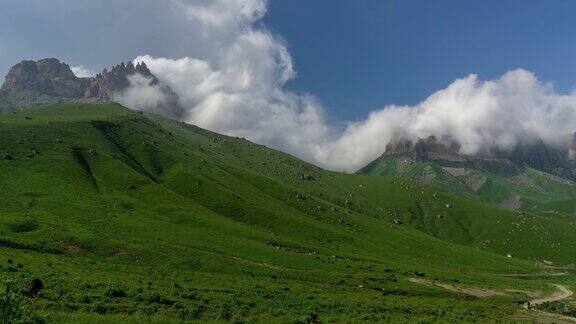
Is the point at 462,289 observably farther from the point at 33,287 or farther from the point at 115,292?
the point at 33,287

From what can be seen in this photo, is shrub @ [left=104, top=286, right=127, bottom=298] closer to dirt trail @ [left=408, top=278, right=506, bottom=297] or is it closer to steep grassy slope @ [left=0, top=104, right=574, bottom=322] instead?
steep grassy slope @ [left=0, top=104, right=574, bottom=322]

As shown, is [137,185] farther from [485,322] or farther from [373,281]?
[485,322]

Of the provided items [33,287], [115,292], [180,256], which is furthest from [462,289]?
[33,287]

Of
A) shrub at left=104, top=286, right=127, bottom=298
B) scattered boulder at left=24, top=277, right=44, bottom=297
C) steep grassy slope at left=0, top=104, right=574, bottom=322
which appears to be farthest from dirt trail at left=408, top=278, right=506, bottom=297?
scattered boulder at left=24, top=277, right=44, bottom=297

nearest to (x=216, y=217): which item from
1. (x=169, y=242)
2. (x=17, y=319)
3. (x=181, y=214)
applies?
(x=181, y=214)

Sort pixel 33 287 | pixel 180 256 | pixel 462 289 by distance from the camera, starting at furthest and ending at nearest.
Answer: pixel 462 289 → pixel 180 256 → pixel 33 287

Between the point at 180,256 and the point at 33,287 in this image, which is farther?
the point at 180,256

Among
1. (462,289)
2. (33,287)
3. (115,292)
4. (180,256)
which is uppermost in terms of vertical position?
(33,287)

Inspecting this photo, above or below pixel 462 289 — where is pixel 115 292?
above

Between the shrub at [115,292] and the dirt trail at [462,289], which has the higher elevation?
the shrub at [115,292]

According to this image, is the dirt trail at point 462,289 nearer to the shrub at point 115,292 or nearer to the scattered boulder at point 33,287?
the shrub at point 115,292

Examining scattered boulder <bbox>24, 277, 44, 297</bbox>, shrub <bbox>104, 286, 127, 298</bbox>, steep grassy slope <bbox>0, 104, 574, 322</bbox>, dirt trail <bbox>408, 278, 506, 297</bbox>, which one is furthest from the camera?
dirt trail <bbox>408, 278, 506, 297</bbox>

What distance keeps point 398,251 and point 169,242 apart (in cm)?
10158

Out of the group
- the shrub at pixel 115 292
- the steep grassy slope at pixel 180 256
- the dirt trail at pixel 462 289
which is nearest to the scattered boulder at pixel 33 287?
the steep grassy slope at pixel 180 256
